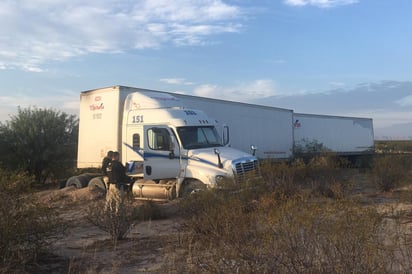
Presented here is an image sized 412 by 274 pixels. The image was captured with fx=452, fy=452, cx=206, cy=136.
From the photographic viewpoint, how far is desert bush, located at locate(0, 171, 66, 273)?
5.62m

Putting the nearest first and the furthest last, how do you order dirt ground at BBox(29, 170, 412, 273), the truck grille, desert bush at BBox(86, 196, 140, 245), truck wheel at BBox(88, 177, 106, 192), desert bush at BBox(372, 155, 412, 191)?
dirt ground at BBox(29, 170, 412, 273) < desert bush at BBox(86, 196, 140, 245) < the truck grille < truck wheel at BBox(88, 177, 106, 192) < desert bush at BBox(372, 155, 412, 191)

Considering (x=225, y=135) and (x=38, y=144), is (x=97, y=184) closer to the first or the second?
(x=225, y=135)

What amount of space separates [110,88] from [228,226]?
11.1 meters

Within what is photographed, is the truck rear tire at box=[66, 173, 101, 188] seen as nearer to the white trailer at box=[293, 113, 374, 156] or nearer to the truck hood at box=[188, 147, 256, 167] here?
the truck hood at box=[188, 147, 256, 167]

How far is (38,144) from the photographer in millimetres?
21062

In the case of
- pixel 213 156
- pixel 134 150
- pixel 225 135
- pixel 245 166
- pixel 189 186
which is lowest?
pixel 189 186

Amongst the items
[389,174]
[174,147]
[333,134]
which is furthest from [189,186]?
[333,134]

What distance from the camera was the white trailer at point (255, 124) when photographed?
788 inches

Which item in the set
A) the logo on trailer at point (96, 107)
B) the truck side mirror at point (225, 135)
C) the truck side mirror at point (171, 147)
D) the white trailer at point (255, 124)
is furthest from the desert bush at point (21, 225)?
the white trailer at point (255, 124)

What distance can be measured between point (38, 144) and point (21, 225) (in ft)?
53.1

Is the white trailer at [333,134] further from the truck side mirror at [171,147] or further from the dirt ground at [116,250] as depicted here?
the dirt ground at [116,250]

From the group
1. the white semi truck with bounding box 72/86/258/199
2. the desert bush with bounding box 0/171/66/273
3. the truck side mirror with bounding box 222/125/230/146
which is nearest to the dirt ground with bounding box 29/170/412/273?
the desert bush with bounding box 0/171/66/273

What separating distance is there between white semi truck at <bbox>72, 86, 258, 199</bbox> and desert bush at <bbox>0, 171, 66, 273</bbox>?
5.53 metres

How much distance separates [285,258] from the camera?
163 inches
